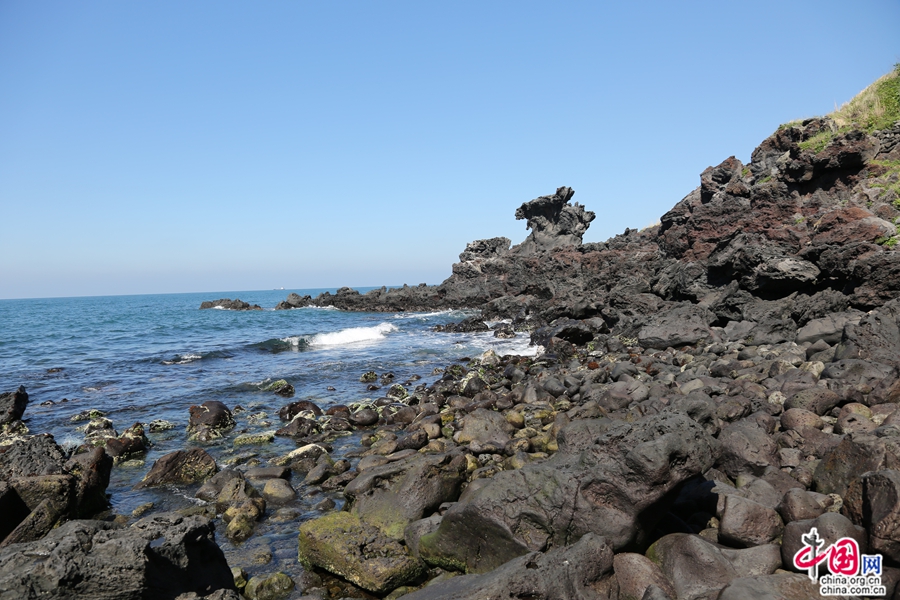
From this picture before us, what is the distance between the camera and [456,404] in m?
14.0

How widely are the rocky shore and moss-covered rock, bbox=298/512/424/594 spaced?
0.09 feet

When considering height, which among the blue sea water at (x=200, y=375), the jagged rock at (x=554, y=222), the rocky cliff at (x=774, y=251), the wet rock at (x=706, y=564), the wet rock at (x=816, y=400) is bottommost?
the blue sea water at (x=200, y=375)

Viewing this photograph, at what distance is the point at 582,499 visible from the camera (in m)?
5.25

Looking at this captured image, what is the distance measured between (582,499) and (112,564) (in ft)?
14.4

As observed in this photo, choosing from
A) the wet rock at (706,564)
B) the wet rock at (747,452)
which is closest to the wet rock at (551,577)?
the wet rock at (706,564)

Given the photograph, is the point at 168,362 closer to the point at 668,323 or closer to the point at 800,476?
the point at 668,323

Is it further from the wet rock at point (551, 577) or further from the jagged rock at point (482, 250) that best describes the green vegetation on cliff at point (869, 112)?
the jagged rock at point (482, 250)

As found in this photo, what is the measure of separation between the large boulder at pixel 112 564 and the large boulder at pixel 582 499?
252 centimetres

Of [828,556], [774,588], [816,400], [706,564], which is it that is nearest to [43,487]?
[706,564]

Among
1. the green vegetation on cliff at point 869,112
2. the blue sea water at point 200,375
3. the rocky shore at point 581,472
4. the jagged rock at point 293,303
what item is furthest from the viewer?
the jagged rock at point 293,303

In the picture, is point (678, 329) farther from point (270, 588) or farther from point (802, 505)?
point (270, 588)

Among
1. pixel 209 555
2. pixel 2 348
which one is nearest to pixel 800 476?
pixel 209 555

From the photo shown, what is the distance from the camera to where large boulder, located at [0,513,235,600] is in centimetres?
396

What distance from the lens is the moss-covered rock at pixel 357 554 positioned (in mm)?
5613
